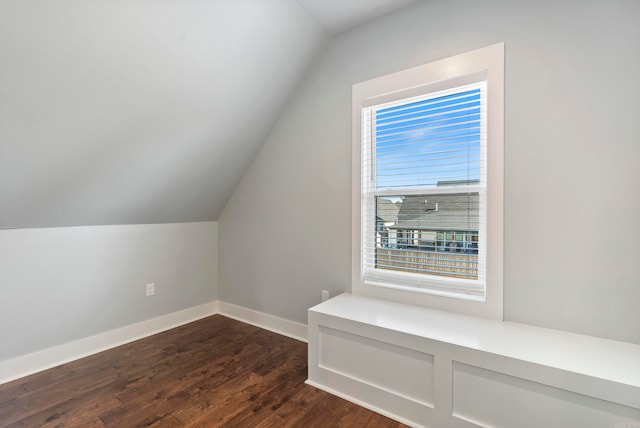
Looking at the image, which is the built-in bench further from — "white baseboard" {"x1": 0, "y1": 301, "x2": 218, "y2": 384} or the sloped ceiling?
the sloped ceiling

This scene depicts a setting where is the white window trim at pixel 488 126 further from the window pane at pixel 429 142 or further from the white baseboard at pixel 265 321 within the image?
the white baseboard at pixel 265 321

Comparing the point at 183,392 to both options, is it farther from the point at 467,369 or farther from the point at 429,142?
the point at 429,142

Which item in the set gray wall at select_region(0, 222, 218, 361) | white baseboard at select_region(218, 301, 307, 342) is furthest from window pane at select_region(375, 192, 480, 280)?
gray wall at select_region(0, 222, 218, 361)

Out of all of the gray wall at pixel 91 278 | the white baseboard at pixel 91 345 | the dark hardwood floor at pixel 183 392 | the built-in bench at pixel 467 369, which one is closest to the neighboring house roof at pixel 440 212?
the built-in bench at pixel 467 369

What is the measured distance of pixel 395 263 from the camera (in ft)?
7.60

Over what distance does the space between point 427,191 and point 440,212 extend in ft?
0.54

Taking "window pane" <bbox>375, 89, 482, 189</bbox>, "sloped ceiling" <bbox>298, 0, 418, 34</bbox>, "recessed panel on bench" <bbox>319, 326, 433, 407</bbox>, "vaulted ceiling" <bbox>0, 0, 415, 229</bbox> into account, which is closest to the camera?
"vaulted ceiling" <bbox>0, 0, 415, 229</bbox>

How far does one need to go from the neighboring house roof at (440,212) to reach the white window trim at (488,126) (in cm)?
14

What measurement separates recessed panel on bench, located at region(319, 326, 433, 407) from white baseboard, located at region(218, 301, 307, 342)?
745 millimetres

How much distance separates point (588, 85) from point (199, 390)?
9.08 feet

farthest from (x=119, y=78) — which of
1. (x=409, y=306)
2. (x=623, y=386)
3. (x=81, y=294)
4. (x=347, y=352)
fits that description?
(x=623, y=386)

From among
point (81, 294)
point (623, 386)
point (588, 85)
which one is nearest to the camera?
point (623, 386)

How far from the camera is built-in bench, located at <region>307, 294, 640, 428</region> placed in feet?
4.27

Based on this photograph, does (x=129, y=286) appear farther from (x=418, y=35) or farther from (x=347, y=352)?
(x=418, y=35)
